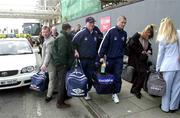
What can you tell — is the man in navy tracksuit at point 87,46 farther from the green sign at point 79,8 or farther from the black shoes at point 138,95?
the green sign at point 79,8

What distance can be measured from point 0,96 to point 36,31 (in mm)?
22119

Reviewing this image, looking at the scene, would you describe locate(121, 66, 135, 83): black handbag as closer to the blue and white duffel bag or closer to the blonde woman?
the blonde woman

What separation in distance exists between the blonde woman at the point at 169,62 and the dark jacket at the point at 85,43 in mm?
1406

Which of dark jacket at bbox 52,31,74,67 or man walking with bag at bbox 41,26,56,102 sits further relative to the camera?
Result: man walking with bag at bbox 41,26,56,102

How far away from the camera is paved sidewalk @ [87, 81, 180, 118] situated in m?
4.08

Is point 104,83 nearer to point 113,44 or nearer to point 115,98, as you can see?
point 115,98

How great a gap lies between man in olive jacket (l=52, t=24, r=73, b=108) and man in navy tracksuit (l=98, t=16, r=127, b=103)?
0.72 meters

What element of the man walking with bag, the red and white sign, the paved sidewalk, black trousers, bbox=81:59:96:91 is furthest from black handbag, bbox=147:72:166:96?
the red and white sign

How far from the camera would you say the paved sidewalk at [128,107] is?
4082 mm

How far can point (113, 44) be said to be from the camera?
4539 mm

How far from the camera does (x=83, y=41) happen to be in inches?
178

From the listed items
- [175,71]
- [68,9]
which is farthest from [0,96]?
[68,9]

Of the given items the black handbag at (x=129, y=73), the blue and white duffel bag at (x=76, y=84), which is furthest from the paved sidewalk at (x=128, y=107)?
the blue and white duffel bag at (x=76, y=84)

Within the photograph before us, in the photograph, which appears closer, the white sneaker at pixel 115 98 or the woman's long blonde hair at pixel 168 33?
the woman's long blonde hair at pixel 168 33
